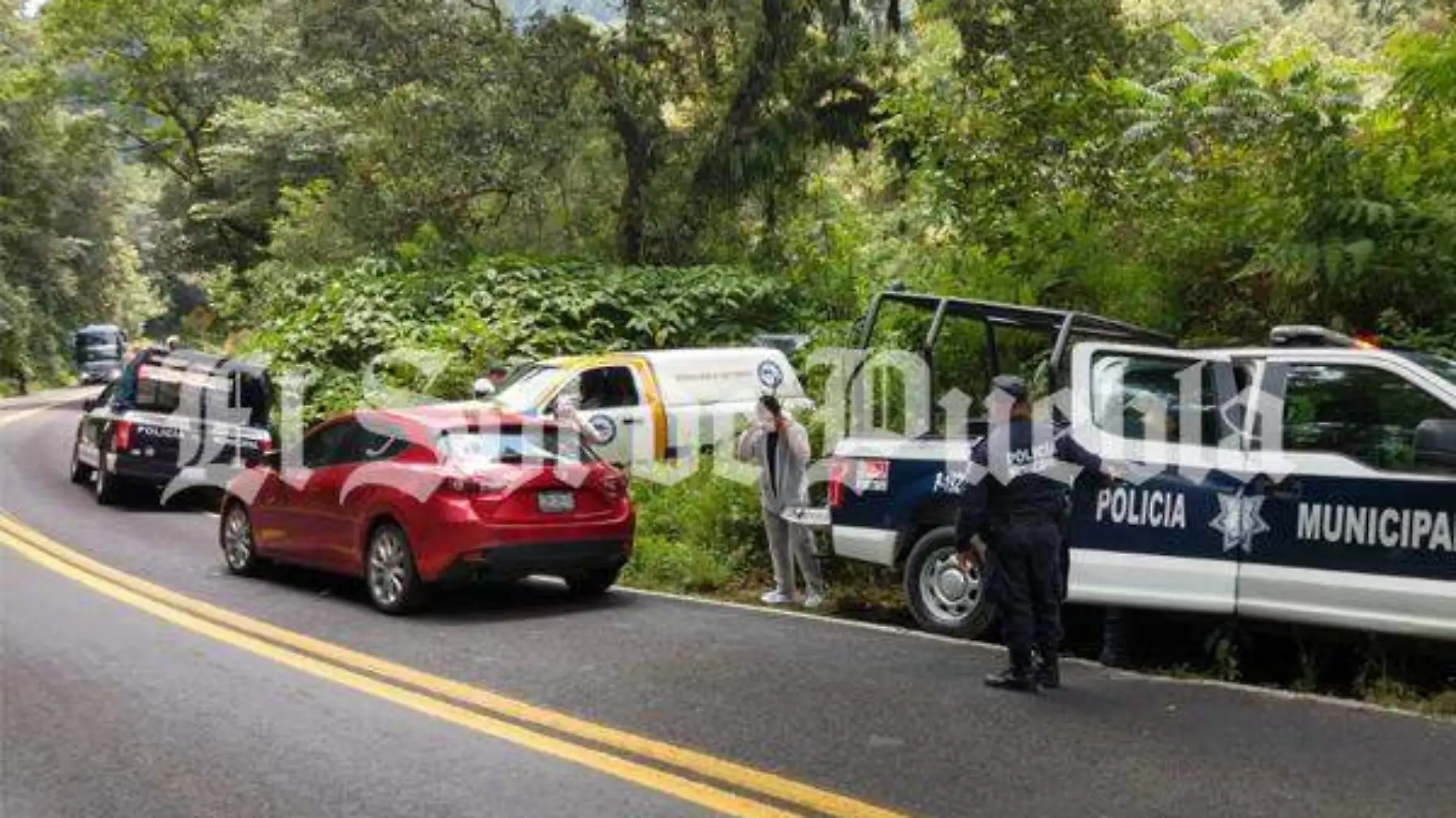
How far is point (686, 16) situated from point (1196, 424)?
676 inches

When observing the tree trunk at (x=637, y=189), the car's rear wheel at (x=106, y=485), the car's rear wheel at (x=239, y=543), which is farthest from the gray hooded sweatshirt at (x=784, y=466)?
the tree trunk at (x=637, y=189)

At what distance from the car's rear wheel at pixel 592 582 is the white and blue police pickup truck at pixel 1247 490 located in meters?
2.66

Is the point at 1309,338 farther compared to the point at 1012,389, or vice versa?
the point at 1309,338

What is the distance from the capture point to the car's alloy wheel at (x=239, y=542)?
1172 centimetres

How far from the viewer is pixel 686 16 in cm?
2305

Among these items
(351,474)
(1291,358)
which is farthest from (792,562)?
(1291,358)

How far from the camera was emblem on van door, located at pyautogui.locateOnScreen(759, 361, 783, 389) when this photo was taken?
16266mm

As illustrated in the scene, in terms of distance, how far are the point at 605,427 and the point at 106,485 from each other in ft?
22.6

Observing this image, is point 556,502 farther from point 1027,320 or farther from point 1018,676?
point 1018,676

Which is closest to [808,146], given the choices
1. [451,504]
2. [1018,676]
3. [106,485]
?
[106,485]

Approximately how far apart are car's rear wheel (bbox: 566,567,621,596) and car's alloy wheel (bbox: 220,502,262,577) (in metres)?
3.04

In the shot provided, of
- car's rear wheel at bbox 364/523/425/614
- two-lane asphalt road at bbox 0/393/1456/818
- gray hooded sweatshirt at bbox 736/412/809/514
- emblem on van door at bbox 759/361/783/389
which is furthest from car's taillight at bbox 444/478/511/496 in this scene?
emblem on van door at bbox 759/361/783/389

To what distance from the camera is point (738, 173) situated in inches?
891

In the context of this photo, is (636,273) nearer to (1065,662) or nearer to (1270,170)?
(1270,170)
